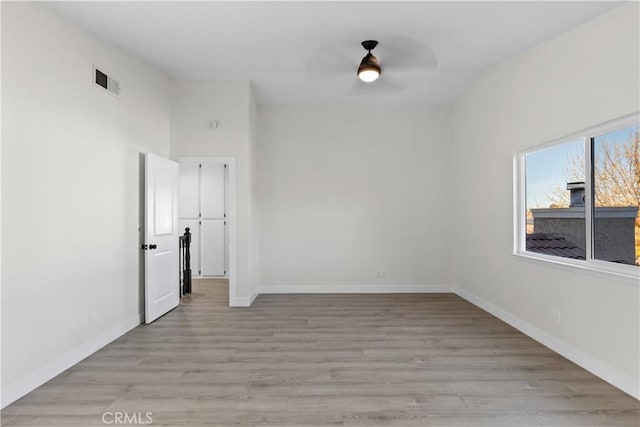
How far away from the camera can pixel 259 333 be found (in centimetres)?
367

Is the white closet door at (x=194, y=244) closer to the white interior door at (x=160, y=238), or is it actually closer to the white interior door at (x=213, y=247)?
the white interior door at (x=213, y=247)

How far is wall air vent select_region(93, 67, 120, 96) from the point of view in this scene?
10.8 feet

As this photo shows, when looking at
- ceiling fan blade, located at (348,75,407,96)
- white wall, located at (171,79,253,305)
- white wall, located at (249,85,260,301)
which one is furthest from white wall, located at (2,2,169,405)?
ceiling fan blade, located at (348,75,407,96)

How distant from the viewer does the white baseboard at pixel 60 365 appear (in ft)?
7.72

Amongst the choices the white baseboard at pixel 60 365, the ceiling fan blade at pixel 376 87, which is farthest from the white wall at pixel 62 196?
the ceiling fan blade at pixel 376 87

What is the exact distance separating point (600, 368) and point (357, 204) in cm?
358

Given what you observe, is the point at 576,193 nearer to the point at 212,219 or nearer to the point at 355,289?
the point at 355,289

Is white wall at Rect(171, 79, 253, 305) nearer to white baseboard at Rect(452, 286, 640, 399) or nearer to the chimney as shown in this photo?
white baseboard at Rect(452, 286, 640, 399)

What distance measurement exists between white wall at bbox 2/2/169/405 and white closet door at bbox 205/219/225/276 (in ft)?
9.72

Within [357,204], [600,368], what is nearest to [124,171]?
[357,204]

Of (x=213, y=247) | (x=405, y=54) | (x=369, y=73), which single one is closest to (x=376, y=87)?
(x=405, y=54)

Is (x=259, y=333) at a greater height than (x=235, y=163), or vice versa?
(x=235, y=163)

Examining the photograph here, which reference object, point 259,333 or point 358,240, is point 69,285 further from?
point 358,240

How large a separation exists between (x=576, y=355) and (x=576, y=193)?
1.40 metres
